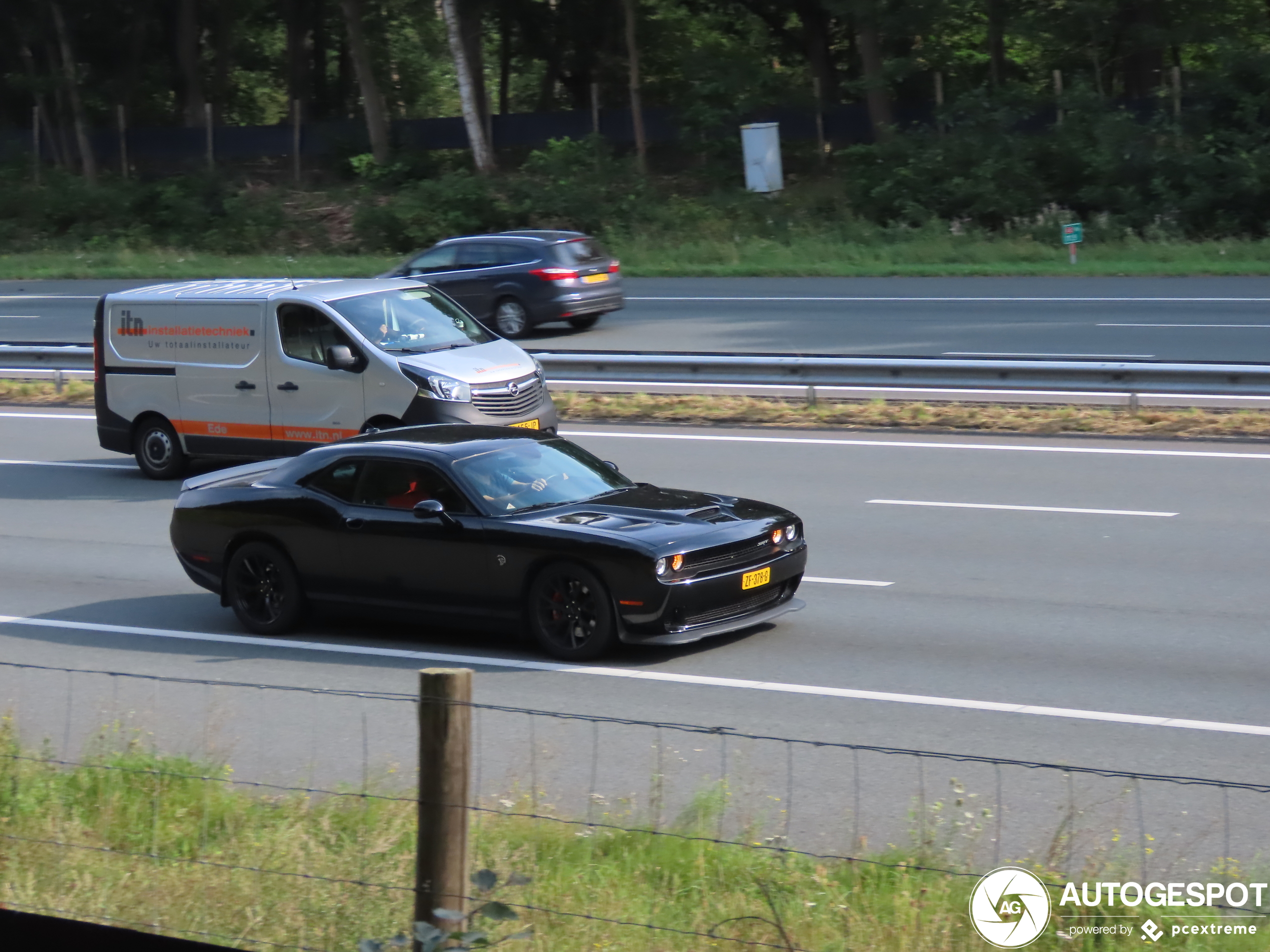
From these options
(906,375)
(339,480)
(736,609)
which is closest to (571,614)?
(736,609)

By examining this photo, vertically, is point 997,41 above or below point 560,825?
above

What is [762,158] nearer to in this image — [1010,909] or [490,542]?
[490,542]

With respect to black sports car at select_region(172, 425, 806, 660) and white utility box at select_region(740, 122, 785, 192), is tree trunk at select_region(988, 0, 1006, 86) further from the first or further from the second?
black sports car at select_region(172, 425, 806, 660)

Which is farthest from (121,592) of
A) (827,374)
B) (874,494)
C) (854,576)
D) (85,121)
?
(85,121)

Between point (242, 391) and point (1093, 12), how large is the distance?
30018mm

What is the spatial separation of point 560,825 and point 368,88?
4317 cm

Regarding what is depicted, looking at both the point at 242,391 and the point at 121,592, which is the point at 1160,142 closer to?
the point at 242,391

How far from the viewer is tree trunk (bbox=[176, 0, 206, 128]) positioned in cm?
5597

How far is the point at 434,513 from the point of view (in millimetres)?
9961

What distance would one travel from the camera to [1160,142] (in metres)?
36.3

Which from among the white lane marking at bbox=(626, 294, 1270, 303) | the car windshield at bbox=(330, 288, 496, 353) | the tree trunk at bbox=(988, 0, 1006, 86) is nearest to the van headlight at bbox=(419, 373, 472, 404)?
the car windshield at bbox=(330, 288, 496, 353)

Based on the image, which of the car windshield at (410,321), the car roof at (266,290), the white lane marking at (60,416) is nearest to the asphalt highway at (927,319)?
the white lane marking at (60,416)

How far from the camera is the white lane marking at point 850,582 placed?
11234 mm

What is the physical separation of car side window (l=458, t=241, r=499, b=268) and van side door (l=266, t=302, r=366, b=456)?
36.8ft
